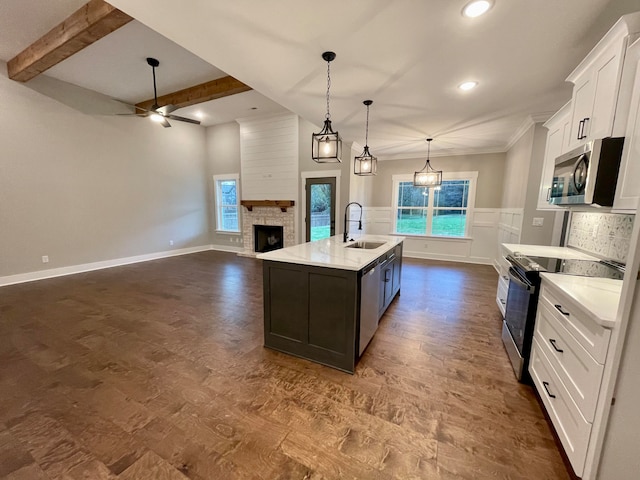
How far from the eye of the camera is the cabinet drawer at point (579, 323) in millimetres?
1180

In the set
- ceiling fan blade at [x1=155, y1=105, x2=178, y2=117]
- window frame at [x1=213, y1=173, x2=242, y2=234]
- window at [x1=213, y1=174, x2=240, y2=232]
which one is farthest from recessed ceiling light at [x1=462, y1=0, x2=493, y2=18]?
window at [x1=213, y1=174, x2=240, y2=232]

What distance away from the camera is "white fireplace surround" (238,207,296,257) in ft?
21.1

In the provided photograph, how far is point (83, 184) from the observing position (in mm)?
5020

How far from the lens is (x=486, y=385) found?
203 centimetres

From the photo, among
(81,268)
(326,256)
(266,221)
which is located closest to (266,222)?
(266,221)

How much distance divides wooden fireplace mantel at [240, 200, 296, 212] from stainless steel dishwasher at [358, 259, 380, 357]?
413 cm

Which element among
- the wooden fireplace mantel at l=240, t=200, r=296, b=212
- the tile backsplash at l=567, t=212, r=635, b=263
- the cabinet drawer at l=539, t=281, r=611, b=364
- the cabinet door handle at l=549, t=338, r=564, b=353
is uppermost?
the wooden fireplace mantel at l=240, t=200, r=296, b=212

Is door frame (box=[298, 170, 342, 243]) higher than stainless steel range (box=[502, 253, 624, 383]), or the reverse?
door frame (box=[298, 170, 342, 243])

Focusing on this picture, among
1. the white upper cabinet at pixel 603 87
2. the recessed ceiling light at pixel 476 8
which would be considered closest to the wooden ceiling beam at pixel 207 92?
the recessed ceiling light at pixel 476 8

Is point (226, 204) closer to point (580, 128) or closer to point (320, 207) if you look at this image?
point (320, 207)

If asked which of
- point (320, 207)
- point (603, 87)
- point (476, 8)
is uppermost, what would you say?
point (476, 8)

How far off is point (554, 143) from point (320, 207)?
420cm

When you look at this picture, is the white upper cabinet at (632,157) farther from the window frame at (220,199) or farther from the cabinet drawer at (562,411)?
the window frame at (220,199)

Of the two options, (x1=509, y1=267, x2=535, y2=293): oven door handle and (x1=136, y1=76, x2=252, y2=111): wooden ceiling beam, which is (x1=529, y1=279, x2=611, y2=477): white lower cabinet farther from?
(x1=136, y1=76, x2=252, y2=111): wooden ceiling beam
